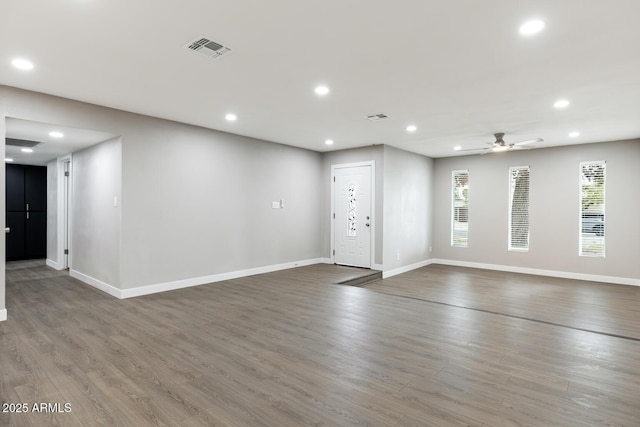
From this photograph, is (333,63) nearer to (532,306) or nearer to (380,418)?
(380,418)

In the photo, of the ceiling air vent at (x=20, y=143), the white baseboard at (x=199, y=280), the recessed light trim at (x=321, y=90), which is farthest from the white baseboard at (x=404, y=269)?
the ceiling air vent at (x=20, y=143)

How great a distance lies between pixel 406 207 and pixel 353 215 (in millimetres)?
1224

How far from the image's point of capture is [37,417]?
6.88ft

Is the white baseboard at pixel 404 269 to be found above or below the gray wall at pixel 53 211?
below

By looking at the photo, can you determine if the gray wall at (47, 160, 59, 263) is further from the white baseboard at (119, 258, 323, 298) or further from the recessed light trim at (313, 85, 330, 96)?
the recessed light trim at (313, 85, 330, 96)

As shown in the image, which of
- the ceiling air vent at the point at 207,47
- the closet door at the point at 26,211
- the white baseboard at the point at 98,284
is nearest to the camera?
the ceiling air vent at the point at 207,47

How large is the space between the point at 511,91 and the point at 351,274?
4052 mm

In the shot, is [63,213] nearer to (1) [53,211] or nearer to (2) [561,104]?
(1) [53,211]

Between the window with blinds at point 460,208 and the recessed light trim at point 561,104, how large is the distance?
3863mm

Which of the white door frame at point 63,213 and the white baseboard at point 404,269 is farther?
the white baseboard at point 404,269

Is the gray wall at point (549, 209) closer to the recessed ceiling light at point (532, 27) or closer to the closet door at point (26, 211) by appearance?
the recessed ceiling light at point (532, 27)

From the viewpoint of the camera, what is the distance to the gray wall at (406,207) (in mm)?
7027

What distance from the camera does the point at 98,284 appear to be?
209 inches

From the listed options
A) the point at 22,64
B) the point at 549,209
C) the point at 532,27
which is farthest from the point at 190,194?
the point at 549,209
